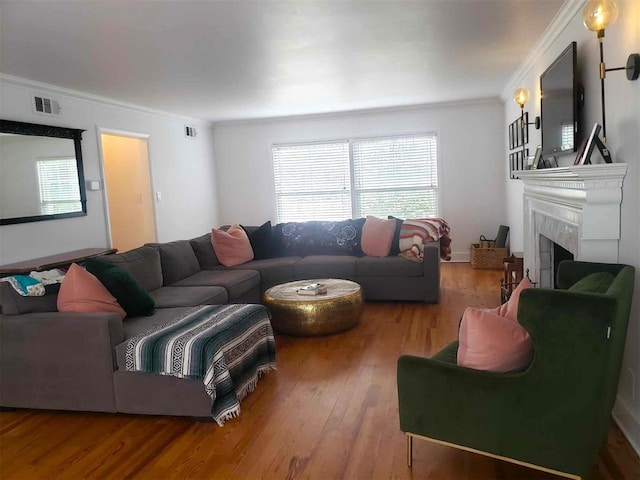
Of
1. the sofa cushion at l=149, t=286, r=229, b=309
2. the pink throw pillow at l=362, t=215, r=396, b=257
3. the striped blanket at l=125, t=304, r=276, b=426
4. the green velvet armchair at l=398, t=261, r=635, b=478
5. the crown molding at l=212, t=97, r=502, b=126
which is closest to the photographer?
the green velvet armchair at l=398, t=261, r=635, b=478

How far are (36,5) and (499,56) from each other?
3701 mm

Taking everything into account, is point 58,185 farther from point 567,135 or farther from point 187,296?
point 567,135

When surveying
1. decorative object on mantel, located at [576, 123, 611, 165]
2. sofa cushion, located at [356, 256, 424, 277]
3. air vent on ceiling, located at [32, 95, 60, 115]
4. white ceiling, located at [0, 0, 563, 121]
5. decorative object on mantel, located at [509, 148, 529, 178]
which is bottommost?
sofa cushion, located at [356, 256, 424, 277]

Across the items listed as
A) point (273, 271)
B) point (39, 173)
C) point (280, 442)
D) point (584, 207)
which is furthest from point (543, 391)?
point (39, 173)

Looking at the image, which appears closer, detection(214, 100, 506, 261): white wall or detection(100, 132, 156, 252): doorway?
detection(100, 132, 156, 252): doorway

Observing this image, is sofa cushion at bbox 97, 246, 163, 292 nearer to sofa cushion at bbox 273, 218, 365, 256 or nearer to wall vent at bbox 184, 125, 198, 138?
sofa cushion at bbox 273, 218, 365, 256

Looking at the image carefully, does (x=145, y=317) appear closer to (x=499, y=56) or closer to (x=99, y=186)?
(x=99, y=186)

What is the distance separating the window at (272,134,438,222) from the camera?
7473mm

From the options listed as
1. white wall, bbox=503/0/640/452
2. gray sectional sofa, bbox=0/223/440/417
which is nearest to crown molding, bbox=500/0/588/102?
white wall, bbox=503/0/640/452

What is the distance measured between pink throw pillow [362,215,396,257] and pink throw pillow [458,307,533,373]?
10.6ft

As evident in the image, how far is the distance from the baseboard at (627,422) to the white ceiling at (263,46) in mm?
2422

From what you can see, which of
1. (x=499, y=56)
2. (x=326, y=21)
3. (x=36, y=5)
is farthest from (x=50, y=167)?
(x=499, y=56)

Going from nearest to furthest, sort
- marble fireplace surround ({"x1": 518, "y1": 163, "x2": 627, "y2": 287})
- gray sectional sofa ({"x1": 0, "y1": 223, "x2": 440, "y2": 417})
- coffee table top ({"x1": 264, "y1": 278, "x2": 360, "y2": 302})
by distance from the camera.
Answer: marble fireplace surround ({"x1": 518, "y1": 163, "x2": 627, "y2": 287})
gray sectional sofa ({"x1": 0, "y1": 223, "x2": 440, "y2": 417})
coffee table top ({"x1": 264, "y1": 278, "x2": 360, "y2": 302})

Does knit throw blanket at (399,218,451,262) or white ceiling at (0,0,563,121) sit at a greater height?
white ceiling at (0,0,563,121)
